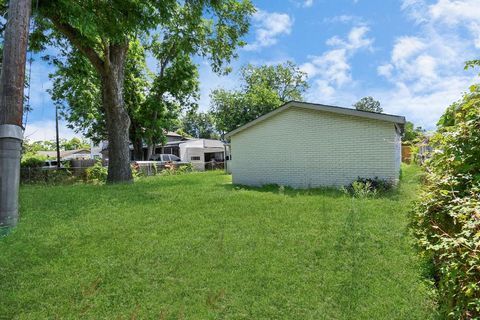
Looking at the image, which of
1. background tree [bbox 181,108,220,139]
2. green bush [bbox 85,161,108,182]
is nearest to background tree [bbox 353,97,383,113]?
background tree [bbox 181,108,220,139]

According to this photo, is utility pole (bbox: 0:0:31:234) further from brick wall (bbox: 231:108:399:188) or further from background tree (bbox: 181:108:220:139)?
background tree (bbox: 181:108:220:139)

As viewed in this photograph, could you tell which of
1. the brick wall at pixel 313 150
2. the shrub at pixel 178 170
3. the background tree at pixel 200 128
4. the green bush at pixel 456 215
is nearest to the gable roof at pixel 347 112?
the brick wall at pixel 313 150

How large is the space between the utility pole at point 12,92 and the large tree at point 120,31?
13.7 feet

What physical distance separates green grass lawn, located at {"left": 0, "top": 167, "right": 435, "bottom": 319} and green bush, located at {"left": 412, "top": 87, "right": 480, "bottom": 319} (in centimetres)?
48

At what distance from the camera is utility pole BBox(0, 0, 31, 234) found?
10.8 feet

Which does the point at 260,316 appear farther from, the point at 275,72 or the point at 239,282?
the point at 275,72

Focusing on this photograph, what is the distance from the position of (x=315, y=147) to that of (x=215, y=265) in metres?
7.72

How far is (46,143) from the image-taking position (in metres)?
62.7

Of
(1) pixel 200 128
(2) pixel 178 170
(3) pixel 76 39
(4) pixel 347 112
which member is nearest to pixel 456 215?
(4) pixel 347 112

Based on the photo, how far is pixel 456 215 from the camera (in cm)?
236

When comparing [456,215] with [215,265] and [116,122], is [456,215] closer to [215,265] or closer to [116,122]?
[215,265]

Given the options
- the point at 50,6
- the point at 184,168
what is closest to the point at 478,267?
the point at 50,6

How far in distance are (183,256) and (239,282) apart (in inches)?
37.6

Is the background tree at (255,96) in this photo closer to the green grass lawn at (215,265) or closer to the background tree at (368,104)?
the green grass lawn at (215,265)
